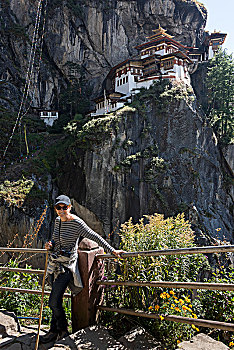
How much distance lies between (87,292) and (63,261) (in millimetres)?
477

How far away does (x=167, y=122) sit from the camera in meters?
20.3

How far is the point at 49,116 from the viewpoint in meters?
27.1

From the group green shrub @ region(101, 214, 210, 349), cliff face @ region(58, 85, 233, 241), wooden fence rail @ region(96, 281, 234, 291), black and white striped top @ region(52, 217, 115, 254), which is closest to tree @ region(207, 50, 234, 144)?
cliff face @ region(58, 85, 233, 241)

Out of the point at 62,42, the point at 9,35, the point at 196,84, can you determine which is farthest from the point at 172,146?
the point at 9,35

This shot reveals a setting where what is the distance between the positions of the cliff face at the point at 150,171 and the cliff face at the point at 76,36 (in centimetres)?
1222

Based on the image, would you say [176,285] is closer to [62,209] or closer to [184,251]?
[184,251]

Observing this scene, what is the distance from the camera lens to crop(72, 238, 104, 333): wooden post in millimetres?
2807

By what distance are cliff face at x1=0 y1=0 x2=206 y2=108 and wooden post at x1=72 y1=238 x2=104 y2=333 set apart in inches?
998

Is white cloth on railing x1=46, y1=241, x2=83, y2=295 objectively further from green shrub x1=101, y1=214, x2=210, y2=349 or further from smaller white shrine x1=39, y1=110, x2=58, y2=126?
smaller white shrine x1=39, y1=110, x2=58, y2=126

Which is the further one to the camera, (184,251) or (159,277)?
(159,277)

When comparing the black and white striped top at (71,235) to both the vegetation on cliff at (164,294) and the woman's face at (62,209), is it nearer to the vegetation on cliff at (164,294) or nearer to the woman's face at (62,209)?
the woman's face at (62,209)

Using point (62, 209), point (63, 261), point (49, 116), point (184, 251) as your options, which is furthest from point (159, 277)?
point (49, 116)

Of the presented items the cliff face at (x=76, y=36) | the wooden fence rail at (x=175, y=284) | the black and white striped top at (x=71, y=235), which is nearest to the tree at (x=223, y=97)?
the cliff face at (x=76, y=36)

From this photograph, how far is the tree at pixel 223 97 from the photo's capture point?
24.5 metres
